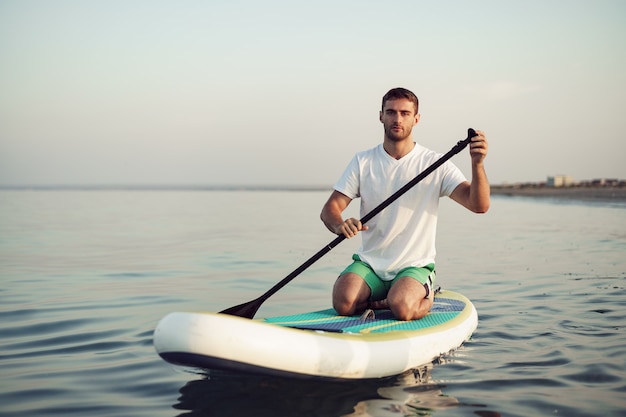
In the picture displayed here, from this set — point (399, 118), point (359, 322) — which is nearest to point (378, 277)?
point (359, 322)

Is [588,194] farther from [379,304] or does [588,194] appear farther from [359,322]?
[359,322]

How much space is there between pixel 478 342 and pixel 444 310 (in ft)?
1.29

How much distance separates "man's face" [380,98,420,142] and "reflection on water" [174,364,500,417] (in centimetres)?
199

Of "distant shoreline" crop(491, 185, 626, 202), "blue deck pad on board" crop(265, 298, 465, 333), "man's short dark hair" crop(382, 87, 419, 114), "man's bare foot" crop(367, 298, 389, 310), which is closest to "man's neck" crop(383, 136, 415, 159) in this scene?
"man's short dark hair" crop(382, 87, 419, 114)

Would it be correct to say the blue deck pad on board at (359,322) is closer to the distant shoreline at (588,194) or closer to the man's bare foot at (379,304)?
the man's bare foot at (379,304)

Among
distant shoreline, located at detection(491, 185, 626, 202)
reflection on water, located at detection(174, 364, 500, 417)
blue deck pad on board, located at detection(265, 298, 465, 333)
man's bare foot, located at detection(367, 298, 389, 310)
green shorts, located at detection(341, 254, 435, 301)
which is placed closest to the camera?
reflection on water, located at detection(174, 364, 500, 417)

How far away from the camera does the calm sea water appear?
13.3ft

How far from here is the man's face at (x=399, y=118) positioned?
208 inches

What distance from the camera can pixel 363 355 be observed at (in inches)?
168

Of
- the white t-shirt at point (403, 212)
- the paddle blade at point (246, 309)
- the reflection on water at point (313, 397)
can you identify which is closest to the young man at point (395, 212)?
the white t-shirt at point (403, 212)

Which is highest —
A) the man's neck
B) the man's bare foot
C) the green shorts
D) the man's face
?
the man's face

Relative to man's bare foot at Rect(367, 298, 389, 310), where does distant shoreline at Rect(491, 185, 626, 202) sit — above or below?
above

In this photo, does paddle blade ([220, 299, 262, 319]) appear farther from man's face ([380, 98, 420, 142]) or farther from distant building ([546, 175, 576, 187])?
distant building ([546, 175, 576, 187])

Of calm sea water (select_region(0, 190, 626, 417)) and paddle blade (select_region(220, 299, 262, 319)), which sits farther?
paddle blade (select_region(220, 299, 262, 319))
